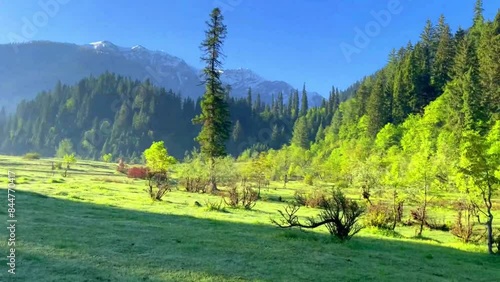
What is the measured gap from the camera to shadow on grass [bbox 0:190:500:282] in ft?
38.4

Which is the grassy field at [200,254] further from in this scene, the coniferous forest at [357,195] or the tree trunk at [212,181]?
the tree trunk at [212,181]

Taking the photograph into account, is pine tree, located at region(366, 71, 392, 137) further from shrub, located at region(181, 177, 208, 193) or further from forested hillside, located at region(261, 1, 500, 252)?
shrub, located at region(181, 177, 208, 193)

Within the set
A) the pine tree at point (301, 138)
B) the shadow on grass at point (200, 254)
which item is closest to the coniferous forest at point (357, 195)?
the shadow on grass at point (200, 254)

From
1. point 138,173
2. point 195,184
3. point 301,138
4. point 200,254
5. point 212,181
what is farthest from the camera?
point 301,138

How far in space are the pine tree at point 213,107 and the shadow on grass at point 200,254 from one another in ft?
120

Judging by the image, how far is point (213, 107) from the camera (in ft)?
199

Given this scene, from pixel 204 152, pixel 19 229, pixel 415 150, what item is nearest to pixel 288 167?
pixel 415 150

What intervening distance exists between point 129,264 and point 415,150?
73224mm

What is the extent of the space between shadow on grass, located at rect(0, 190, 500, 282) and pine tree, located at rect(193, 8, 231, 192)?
36487mm

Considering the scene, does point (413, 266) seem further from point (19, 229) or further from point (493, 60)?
point (493, 60)

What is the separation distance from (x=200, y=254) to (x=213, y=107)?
47.3 meters

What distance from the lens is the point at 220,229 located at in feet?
68.9

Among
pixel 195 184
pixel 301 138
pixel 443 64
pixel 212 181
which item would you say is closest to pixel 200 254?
pixel 212 181

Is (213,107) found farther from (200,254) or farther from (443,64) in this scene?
(443,64)
